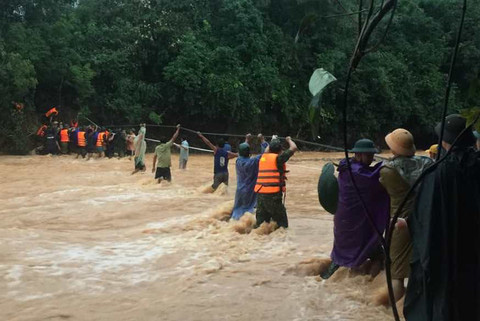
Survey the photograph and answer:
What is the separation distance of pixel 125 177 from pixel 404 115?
21.0 meters

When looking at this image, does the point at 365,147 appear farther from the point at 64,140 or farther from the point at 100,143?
the point at 64,140

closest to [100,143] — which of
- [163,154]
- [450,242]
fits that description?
[163,154]

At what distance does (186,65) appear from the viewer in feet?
83.9

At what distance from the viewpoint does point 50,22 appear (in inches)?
988

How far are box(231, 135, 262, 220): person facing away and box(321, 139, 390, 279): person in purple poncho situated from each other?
3.46 meters

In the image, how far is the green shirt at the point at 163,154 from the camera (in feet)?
41.9

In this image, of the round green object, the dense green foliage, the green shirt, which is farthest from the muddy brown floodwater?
the dense green foliage

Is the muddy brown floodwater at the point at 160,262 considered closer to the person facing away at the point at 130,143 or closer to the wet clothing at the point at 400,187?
the wet clothing at the point at 400,187

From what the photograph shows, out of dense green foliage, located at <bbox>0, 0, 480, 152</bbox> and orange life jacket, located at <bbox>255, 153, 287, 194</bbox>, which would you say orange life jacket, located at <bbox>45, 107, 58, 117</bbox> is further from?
orange life jacket, located at <bbox>255, 153, 287, 194</bbox>

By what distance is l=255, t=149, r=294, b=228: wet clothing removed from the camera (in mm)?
7387

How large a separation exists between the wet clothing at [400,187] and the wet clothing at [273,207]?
122 inches

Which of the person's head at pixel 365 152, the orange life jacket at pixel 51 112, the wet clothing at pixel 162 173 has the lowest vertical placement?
the wet clothing at pixel 162 173

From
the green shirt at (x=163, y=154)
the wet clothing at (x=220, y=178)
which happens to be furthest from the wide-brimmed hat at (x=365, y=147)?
the green shirt at (x=163, y=154)

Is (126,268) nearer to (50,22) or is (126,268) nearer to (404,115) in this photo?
(50,22)
